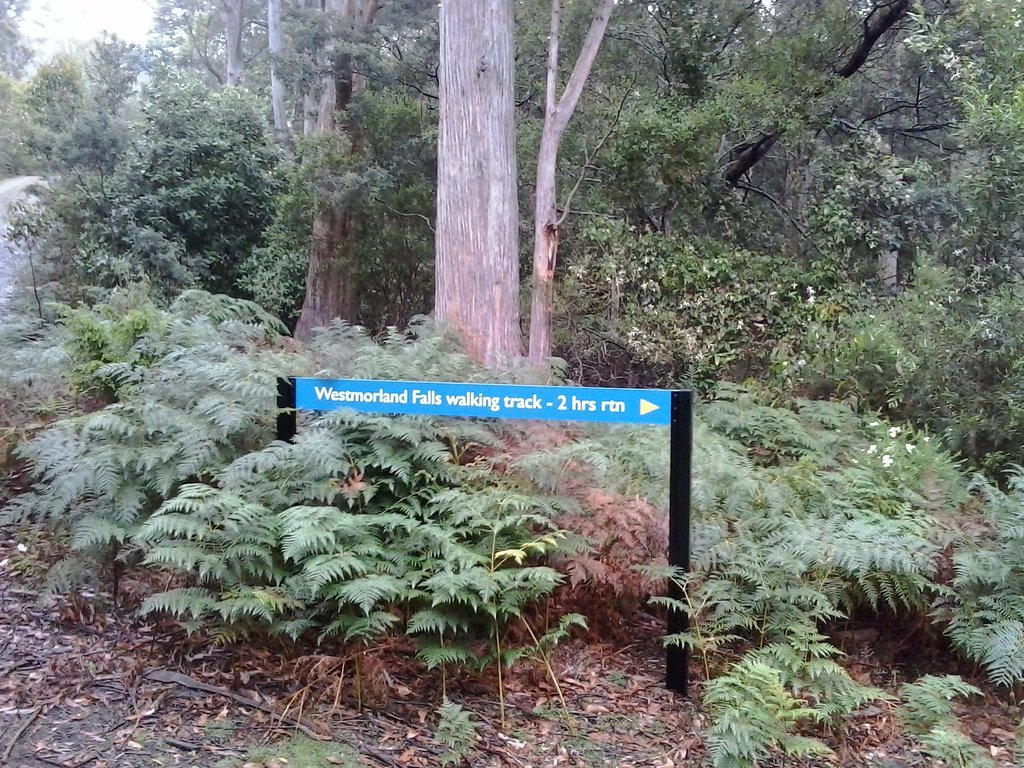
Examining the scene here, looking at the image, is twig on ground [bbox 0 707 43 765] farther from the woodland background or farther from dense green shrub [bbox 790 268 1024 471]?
dense green shrub [bbox 790 268 1024 471]

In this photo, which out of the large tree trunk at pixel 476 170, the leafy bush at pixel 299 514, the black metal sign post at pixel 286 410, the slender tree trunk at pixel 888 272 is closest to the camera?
the leafy bush at pixel 299 514

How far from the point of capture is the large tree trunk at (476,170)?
30.9 feet

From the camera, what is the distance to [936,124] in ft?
50.5

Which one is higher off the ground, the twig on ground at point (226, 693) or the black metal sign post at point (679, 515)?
the black metal sign post at point (679, 515)

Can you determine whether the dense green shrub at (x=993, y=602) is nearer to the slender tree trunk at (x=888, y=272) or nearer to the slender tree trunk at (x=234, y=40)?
the slender tree trunk at (x=888, y=272)

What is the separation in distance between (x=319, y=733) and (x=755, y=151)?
12243 mm

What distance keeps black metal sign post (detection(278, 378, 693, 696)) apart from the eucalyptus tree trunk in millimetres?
9608

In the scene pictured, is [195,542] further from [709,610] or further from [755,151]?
[755,151]

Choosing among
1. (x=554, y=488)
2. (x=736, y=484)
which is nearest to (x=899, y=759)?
(x=736, y=484)

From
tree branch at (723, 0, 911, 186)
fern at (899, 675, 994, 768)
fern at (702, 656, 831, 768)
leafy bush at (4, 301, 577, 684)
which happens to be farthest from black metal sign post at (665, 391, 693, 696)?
tree branch at (723, 0, 911, 186)

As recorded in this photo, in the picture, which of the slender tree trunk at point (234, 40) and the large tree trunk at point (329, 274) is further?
the slender tree trunk at point (234, 40)

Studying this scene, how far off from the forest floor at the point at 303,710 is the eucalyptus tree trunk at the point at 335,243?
954 cm

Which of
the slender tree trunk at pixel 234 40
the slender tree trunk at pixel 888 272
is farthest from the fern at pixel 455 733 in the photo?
Result: the slender tree trunk at pixel 234 40

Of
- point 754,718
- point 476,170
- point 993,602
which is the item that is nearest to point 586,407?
point 754,718
